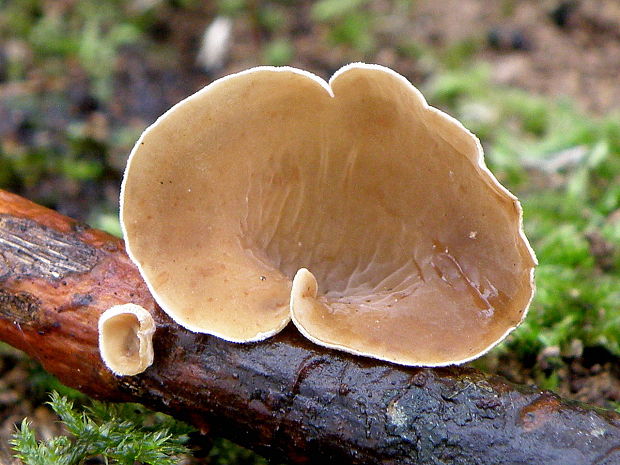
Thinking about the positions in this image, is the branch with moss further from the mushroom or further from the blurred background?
the blurred background

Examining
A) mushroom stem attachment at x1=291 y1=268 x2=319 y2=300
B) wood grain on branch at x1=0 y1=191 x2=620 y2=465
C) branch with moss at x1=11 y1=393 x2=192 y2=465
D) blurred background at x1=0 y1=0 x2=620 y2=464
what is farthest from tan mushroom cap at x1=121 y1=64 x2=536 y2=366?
blurred background at x1=0 y1=0 x2=620 y2=464

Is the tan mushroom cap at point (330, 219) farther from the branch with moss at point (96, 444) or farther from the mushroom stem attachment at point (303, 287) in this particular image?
the branch with moss at point (96, 444)

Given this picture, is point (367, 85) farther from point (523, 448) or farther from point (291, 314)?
point (523, 448)

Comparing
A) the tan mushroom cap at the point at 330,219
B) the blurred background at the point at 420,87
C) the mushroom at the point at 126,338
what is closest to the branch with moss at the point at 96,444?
the mushroom at the point at 126,338

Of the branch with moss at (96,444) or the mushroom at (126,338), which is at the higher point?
the mushroom at (126,338)

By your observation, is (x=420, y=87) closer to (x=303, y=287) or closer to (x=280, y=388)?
(x=303, y=287)

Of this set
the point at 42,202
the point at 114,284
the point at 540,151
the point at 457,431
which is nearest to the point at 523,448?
the point at 457,431
